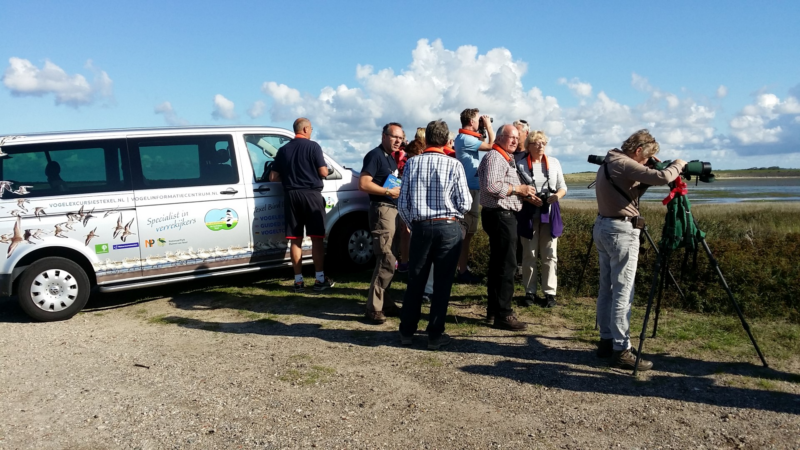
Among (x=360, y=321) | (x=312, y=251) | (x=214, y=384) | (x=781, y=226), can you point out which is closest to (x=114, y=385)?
(x=214, y=384)

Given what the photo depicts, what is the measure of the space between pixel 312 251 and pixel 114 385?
3.13m

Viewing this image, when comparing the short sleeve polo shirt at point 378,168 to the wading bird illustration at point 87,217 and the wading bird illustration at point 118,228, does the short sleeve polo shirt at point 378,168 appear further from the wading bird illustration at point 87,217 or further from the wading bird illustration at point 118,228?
the wading bird illustration at point 87,217

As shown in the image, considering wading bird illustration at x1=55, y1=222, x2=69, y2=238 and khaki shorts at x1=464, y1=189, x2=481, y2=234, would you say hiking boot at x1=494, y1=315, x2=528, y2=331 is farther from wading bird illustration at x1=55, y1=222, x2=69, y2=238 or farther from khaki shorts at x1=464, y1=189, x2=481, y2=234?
wading bird illustration at x1=55, y1=222, x2=69, y2=238

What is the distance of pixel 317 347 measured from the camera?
5.34 metres

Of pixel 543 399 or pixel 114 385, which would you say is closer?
pixel 543 399

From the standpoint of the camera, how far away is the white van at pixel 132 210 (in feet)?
20.7

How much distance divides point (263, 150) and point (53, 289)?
9.61ft

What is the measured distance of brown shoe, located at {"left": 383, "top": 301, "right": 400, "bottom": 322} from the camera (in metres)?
6.18

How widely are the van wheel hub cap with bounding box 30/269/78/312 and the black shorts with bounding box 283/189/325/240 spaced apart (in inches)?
98.1

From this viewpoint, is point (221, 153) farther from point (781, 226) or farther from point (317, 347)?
point (781, 226)

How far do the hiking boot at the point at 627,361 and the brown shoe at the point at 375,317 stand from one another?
235 centimetres

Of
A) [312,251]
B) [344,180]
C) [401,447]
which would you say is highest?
[344,180]

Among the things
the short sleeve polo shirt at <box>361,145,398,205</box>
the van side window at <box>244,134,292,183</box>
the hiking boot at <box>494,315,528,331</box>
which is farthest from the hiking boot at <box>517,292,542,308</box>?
the van side window at <box>244,134,292,183</box>

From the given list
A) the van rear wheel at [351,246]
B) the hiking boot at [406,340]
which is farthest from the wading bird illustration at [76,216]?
the hiking boot at [406,340]
